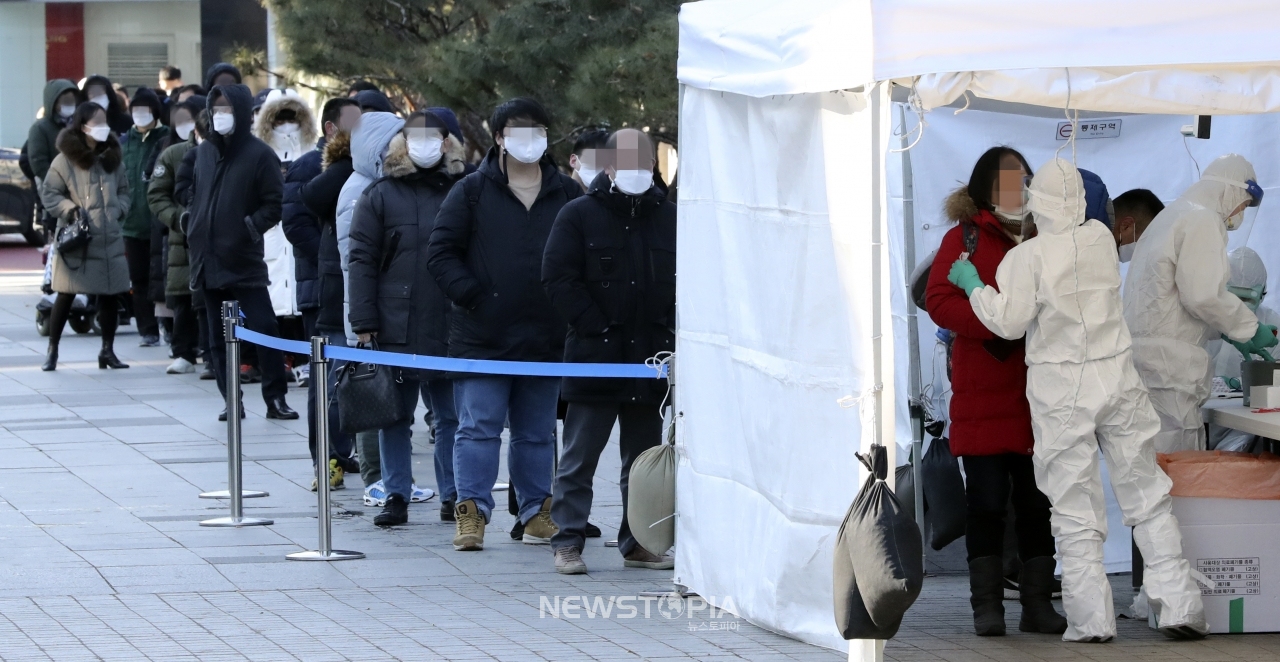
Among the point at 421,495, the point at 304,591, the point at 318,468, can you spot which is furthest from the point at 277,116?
the point at 304,591

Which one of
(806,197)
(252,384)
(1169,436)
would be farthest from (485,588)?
(252,384)

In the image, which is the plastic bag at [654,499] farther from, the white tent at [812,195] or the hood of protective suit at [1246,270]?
the hood of protective suit at [1246,270]

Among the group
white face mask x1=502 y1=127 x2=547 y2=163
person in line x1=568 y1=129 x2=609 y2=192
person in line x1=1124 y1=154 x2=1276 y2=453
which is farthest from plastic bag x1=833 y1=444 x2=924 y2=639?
white face mask x1=502 y1=127 x2=547 y2=163

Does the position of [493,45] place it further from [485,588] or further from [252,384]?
[485,588]

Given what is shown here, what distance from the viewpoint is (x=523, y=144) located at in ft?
23.7

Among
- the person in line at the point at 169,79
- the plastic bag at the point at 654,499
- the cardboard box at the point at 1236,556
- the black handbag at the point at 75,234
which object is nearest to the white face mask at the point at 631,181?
the plastic bag at the point at 654,499

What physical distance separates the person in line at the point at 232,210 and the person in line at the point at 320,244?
0.76 meters

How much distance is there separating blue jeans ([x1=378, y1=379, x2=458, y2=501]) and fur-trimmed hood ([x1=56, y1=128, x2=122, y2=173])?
19.9ft

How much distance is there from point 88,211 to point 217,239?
11.0ft

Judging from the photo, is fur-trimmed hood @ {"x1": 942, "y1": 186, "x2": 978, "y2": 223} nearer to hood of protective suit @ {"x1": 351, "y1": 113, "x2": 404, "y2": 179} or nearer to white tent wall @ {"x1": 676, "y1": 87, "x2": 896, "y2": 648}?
white tent wall @ {"x1": 676, "y1": 87, "x2": 896, "y2": 648}

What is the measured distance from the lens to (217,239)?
33.2ft

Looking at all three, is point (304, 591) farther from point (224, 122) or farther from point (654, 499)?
point (224, 122)

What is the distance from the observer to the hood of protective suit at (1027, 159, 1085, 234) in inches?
222

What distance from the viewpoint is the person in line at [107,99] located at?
15.6 m
